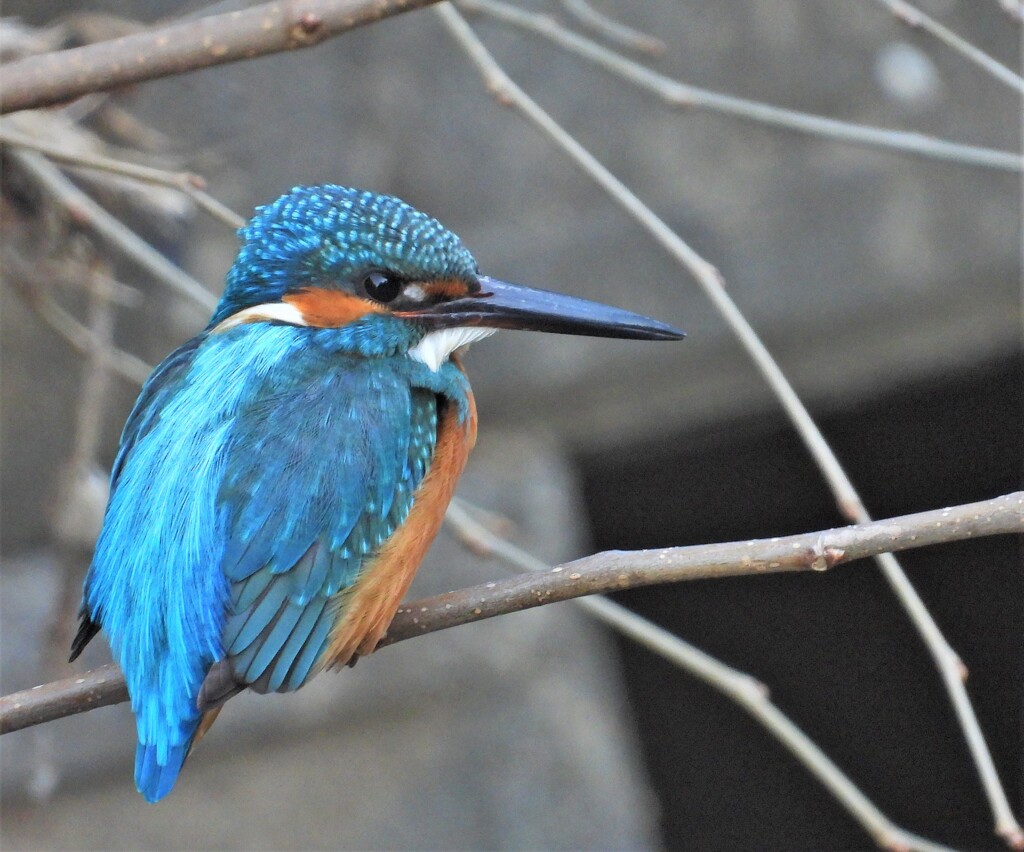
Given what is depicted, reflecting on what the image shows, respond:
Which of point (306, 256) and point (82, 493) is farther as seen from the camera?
point (82, 493)

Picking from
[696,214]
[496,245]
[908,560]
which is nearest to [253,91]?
[496,245]

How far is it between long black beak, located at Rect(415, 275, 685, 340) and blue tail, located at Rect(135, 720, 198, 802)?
1.72ft

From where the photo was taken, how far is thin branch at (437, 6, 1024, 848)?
111cm

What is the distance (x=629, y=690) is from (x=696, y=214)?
3.55ft

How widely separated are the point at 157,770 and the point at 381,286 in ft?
1.83

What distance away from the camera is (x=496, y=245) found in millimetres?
2252

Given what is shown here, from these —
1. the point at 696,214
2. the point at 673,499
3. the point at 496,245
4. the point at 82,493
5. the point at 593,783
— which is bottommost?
the point at 593,783

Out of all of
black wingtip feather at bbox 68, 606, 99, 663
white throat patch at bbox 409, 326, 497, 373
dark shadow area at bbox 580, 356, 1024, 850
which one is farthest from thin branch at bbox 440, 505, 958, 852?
dark shadow area at bbox 580, 356, 1024, 850

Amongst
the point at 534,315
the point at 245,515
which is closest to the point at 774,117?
the point at 534,315

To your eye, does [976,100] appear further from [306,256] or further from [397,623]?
[397,623]

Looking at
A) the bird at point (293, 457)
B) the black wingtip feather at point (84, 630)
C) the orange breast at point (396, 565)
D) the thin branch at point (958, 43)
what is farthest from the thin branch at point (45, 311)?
the thin branch at point (958, 43)

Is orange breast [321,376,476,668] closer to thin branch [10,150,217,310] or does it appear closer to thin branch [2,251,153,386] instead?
thin branch [10,150,217,310]

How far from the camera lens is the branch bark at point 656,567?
943 mm

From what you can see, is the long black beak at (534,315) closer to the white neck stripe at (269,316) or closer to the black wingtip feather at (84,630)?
the white neck stripe at (269,316)
